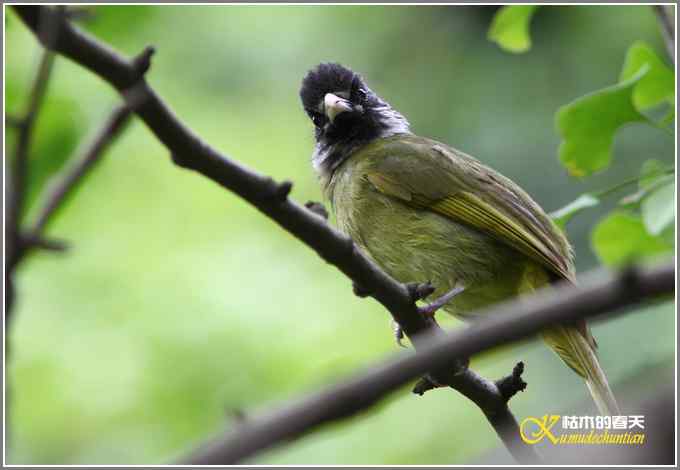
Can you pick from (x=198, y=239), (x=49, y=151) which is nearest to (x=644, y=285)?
(x=49, y=151)

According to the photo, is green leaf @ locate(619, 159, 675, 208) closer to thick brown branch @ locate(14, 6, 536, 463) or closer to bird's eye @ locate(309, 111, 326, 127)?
thick brown branch @ locate(14, 6, 536, 463)

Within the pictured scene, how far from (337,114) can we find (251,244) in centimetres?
238

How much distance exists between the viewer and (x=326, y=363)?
5336 millimetres

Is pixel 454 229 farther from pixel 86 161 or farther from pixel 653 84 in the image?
pixel 86 161

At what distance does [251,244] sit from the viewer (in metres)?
6.57

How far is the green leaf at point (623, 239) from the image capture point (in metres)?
3.05

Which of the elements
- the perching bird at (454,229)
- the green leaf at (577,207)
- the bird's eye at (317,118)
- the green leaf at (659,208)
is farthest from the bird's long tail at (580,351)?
the bird's eye at (317,118)

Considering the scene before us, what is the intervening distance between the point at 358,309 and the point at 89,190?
2012mm

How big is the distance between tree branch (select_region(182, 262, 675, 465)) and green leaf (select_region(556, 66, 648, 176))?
76.9 inches

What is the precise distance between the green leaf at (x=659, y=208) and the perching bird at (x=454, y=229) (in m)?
0.81

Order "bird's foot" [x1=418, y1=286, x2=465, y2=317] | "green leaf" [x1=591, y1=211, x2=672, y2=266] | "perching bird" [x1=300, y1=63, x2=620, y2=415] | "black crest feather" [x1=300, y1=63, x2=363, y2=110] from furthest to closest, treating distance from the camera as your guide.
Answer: "black crest feather" [x1=300, y1=63, x2=363, y2=110] → "perching bird" [x1=300, y1=63, x2=620, y2=415] → "bird's foot" [x1=418, y1=286, x2=465, y2=317] → "green leaf" [x1=591, y1=211, x2=672, y2=266]

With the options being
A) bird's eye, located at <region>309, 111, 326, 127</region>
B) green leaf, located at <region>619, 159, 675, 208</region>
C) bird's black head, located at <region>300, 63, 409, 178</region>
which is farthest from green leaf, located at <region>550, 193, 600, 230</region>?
bird's eye, located at <region>309, 111, 326, 127</region>

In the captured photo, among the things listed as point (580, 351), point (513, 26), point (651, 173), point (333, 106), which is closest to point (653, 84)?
point (651, 173)

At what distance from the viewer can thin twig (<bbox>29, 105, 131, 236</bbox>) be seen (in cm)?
132
